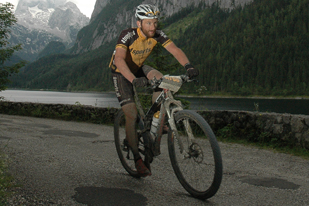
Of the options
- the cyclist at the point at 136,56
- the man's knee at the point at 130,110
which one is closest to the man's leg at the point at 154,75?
the cyclist at the point at 136,56

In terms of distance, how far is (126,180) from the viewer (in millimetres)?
4148

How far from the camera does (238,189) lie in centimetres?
390

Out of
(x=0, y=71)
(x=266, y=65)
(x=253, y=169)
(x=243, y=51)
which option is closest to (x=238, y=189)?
(x=253, y=169)

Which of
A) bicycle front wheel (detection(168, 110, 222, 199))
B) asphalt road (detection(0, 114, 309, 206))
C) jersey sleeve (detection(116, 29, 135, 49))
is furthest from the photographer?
jersey sleeve (detection(116, 29, 135, 49))

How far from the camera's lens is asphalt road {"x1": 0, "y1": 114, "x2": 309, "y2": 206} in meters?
3.35

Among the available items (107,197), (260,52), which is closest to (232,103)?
(260,52)

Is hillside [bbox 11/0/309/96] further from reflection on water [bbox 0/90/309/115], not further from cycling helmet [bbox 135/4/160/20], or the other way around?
cycling helmet [bbox 135/4/160/20]

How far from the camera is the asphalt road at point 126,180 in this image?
3.35 m

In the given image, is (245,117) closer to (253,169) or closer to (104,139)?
(253,169)

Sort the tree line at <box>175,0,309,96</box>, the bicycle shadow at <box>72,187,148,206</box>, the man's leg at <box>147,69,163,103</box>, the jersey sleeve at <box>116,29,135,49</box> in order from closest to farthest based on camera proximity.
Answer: the bicycle shadow at <box>72,187,148,206</box>
the jersey sleeve at <box>116,29,135,49</box>
the man's leg at <box>147,69,163,103</box>
the tree line at <box>175,0,309,96</box>

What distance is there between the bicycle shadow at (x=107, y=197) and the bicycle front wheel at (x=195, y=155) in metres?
0.62

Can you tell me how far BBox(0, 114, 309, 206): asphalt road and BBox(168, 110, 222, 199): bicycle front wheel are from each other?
0.21 metres

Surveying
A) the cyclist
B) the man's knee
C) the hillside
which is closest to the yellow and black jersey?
the cyclist

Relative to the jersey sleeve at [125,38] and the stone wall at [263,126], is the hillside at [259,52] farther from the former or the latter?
the jersey sleeve at [125,38]
